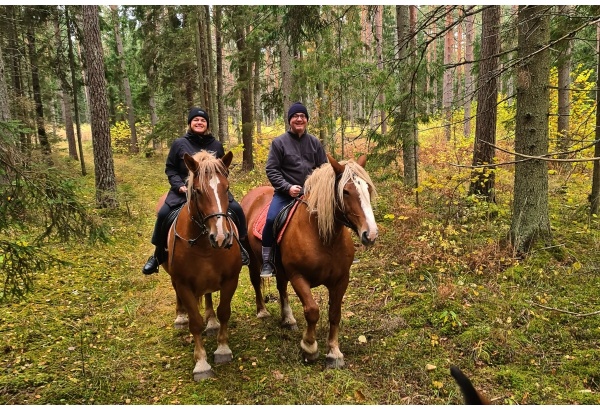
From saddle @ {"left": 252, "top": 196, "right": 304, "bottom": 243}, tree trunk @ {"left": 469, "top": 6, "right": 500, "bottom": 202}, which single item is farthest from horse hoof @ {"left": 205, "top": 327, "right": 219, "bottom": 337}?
tree trunk @ {"left": 469, "top": 6, "right": 500, "bottom": 202}

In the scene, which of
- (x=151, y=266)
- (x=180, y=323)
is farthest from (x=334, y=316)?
(x=151, y=266)

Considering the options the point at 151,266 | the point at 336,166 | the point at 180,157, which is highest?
the point at 180,157

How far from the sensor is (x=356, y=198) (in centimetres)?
382

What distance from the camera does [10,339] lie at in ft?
15.8

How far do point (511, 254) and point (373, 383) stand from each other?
359cm

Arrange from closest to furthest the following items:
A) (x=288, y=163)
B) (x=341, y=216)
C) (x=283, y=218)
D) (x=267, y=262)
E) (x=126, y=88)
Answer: (x=341, y=216)
(x=283, y=218)
(x=267, y=262)
(x=288, y=163)
(x=126, y=88)

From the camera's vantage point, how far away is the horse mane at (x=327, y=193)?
3.94m

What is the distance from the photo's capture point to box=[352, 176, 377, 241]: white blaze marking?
3652 mm

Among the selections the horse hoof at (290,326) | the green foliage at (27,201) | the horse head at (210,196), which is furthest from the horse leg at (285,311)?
the green foliage at (27,201)

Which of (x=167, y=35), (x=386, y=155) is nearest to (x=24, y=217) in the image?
(x=386, y=155)

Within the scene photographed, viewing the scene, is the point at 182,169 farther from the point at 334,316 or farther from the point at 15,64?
the point at 15,64

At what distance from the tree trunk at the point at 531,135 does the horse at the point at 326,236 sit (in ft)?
10.6

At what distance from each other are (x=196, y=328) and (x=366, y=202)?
254 centimetres

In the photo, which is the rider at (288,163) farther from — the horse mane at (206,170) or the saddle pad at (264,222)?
the horse mane at (206,170)
